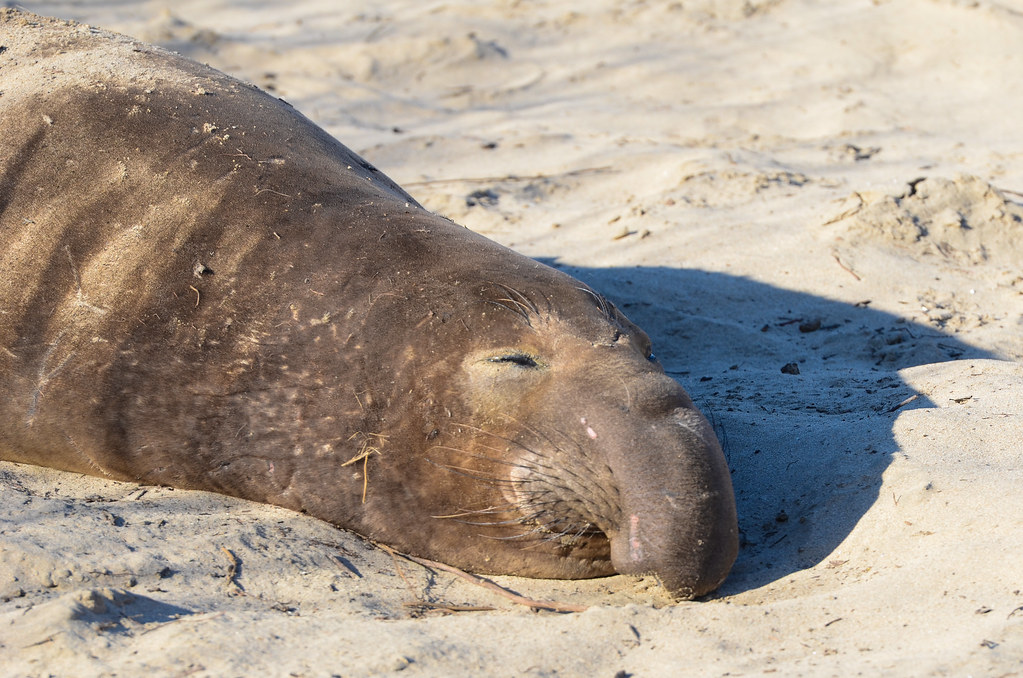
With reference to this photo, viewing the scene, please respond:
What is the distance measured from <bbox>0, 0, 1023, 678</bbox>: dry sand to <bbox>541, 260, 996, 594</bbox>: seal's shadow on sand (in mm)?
15

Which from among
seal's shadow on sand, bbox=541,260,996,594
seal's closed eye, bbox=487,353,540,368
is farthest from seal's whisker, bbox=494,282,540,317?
seal's shadow on sand, bbox=541,260,996,594

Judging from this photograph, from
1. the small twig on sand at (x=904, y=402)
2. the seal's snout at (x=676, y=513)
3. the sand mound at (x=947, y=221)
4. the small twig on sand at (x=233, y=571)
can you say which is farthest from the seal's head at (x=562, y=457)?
the sand mound at (x=947, y=221)

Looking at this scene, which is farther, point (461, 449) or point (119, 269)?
point (119, 269)

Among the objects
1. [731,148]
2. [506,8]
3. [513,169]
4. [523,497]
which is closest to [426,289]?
[523,497]

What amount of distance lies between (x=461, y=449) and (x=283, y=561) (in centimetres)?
56

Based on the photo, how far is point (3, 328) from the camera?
3.40 m

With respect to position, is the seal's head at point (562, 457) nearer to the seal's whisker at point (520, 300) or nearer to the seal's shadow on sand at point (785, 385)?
the seal's whisker at point (520, 300)

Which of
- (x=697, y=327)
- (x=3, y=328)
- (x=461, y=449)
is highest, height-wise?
(x=3, y=328)

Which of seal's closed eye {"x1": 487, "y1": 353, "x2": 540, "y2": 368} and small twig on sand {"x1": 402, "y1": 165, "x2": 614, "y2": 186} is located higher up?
seal's closed eye {"x1": 487, "y1": 353, "x2": 540, "y2": 368}

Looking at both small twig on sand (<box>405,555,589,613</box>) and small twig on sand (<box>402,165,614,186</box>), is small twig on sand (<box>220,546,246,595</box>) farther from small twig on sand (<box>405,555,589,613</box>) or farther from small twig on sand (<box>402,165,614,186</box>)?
small twig on sand (<box>402,165,614,186</box>)

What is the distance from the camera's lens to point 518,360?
300 centimetres

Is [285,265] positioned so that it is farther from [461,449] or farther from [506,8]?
[506,8]

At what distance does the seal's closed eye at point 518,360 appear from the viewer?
299cm

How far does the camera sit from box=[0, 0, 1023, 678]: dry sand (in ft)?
8.07
